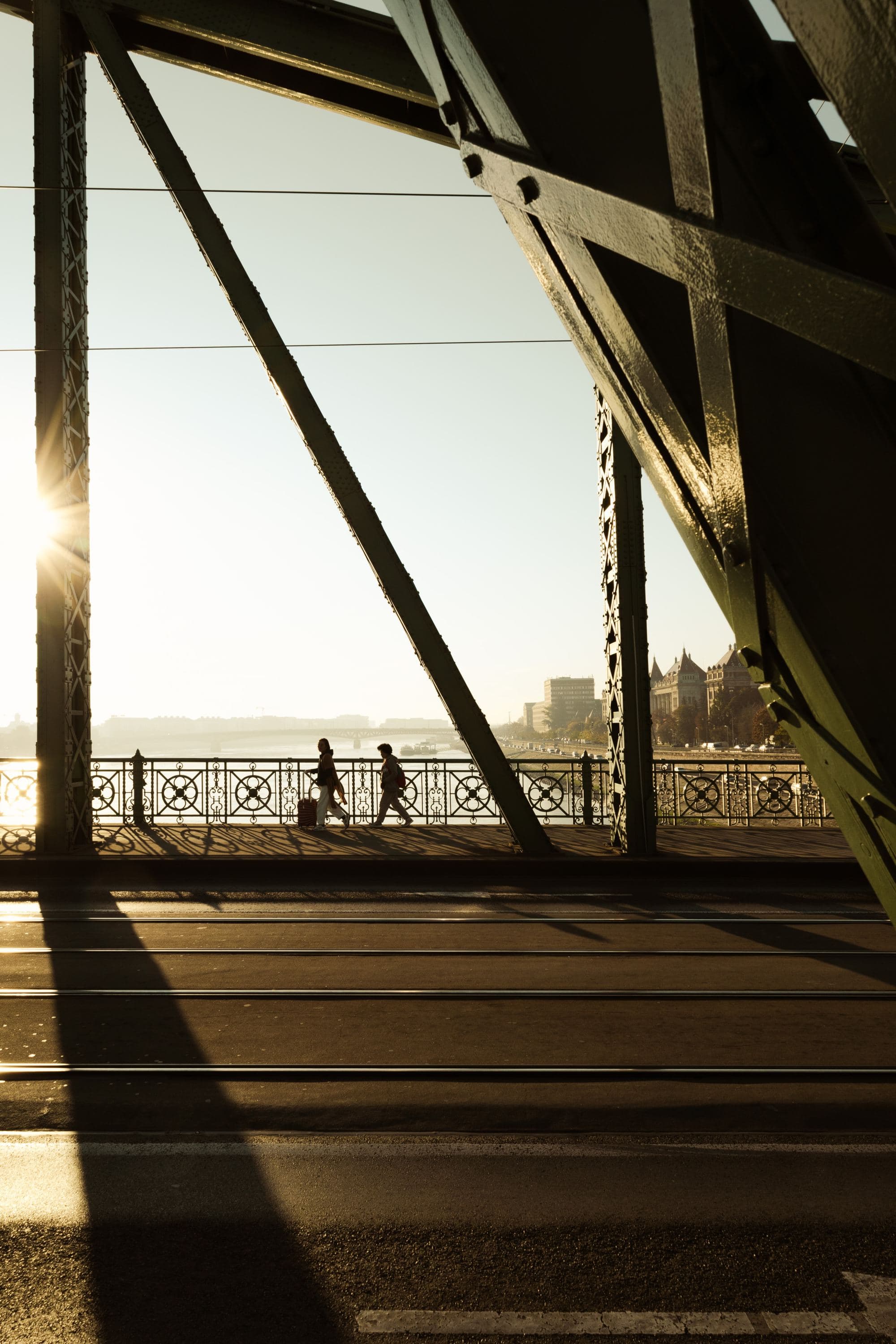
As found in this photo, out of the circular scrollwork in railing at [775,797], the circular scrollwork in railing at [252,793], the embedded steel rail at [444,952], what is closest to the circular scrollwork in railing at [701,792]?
the circular scrollwork in railing at [775,797]

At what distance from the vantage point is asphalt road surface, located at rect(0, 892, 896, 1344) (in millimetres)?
3145

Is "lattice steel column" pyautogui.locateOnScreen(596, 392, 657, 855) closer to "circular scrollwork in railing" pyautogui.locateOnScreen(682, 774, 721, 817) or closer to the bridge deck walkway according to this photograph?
the bridge deck walkway

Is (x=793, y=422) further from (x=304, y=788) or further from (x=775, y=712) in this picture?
(x=304, y=788)

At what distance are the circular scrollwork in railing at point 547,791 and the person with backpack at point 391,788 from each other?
2450mm

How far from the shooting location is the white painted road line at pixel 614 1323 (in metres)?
2.97

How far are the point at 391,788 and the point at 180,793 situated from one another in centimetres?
422

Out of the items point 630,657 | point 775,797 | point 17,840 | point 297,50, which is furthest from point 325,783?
point 297,50

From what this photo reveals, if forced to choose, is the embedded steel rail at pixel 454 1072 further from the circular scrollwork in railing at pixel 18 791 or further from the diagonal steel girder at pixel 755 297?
the circular scrollwork in railing at pixel 18 791

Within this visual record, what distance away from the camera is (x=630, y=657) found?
13.2 m

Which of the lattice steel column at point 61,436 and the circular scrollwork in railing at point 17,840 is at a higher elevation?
the lattice steel column at point 61,436

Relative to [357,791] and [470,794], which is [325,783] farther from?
[470,794]

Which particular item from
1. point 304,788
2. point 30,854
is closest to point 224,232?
point 30,854

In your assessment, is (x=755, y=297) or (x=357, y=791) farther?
(x=357, y=791)

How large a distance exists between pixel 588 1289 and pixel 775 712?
8.15 ft
